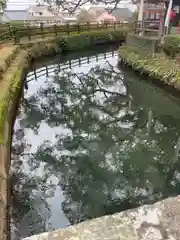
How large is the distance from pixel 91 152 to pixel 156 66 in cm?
757

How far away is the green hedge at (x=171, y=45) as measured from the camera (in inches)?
495

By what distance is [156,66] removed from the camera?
12.9 meters

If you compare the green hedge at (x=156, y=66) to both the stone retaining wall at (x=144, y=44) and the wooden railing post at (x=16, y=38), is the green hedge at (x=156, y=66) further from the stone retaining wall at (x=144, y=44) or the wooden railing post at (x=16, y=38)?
the wooden railing post at (x=16, y=38)

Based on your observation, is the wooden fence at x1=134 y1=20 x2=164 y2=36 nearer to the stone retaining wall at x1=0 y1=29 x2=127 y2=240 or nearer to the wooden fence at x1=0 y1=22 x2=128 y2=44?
the stone retaining wall at x1=0 y1=29 x2=127 y2=240

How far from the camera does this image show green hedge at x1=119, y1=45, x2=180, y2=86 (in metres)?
11.7

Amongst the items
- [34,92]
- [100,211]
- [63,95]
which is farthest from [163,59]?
[100,211]

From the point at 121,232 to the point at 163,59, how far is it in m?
12.8

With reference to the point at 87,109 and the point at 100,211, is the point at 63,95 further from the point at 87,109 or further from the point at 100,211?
the point at 100,211

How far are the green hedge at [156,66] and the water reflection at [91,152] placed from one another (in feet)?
2.47

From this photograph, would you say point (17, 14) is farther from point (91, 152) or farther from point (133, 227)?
point (133, 227)

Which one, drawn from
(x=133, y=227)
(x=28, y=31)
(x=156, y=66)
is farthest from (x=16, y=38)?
(x=133, y=227)

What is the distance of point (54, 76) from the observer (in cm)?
1394

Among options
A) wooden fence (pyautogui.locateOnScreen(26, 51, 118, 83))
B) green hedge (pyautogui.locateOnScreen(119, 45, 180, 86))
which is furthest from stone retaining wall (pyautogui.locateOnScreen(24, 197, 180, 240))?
wooden fence (pyautogui.locateOnScreen(26, 51, 118, 83))

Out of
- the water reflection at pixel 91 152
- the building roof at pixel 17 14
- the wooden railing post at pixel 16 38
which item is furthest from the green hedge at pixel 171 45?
the building roof at pixel 17 14
